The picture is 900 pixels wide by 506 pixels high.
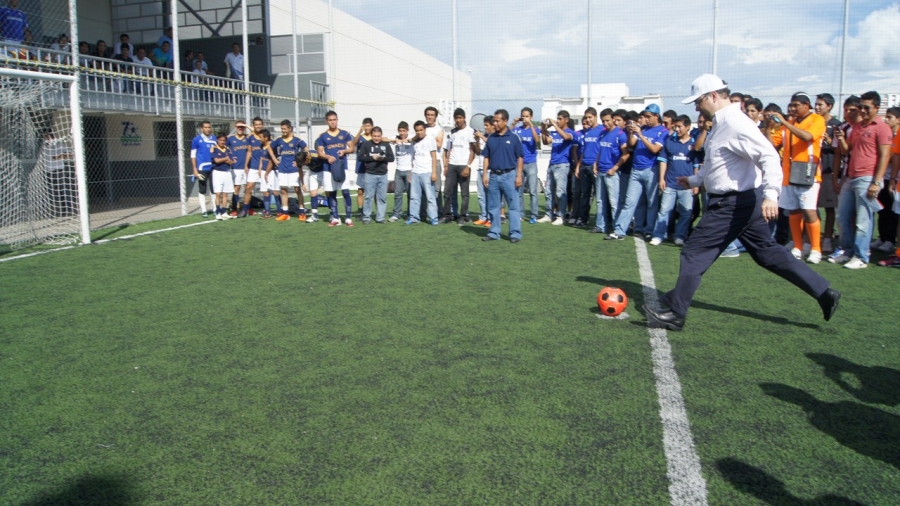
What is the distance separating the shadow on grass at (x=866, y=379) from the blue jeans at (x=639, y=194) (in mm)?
5820

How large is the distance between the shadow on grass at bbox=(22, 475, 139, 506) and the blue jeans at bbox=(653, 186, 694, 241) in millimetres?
8728

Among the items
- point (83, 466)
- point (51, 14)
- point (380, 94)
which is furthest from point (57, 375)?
point (380, 94)

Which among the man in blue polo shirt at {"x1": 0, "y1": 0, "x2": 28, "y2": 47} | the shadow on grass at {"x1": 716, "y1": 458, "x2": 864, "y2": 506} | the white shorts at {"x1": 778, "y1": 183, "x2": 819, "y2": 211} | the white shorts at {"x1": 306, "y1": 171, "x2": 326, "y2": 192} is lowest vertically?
the shadow on grass at {"x1": 716, "y1": 458, "x2": 864, "y2": 506}

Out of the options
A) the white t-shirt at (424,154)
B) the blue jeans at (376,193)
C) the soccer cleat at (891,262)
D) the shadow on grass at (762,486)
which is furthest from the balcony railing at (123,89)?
the soccer cleat at (891,262)

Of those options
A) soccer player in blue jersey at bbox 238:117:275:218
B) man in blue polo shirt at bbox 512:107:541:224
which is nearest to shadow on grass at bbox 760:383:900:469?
man in blue polo shirt at bbox 512:107:541:224

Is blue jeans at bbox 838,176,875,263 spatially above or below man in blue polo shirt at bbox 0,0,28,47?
below

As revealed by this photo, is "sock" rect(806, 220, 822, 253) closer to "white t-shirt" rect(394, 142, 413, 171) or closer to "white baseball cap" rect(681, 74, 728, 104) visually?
"white baseball cap" rect(681, 74, 728, 104)

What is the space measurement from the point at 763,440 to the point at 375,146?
9.86m

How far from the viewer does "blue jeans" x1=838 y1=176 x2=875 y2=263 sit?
807 centimetres

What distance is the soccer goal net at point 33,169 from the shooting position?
1022 cm

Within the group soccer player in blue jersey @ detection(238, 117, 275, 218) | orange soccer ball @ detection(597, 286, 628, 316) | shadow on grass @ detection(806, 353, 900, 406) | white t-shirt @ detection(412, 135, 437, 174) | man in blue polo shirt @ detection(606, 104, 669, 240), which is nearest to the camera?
shadow on grass @ detection(806, 353, 900, 406)

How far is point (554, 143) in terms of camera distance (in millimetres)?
12305

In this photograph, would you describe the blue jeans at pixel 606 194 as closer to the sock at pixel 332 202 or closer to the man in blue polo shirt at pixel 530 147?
the man in blue polo shirt at pixel 530 147

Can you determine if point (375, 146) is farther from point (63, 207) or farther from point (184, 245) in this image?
point (63, 207)
